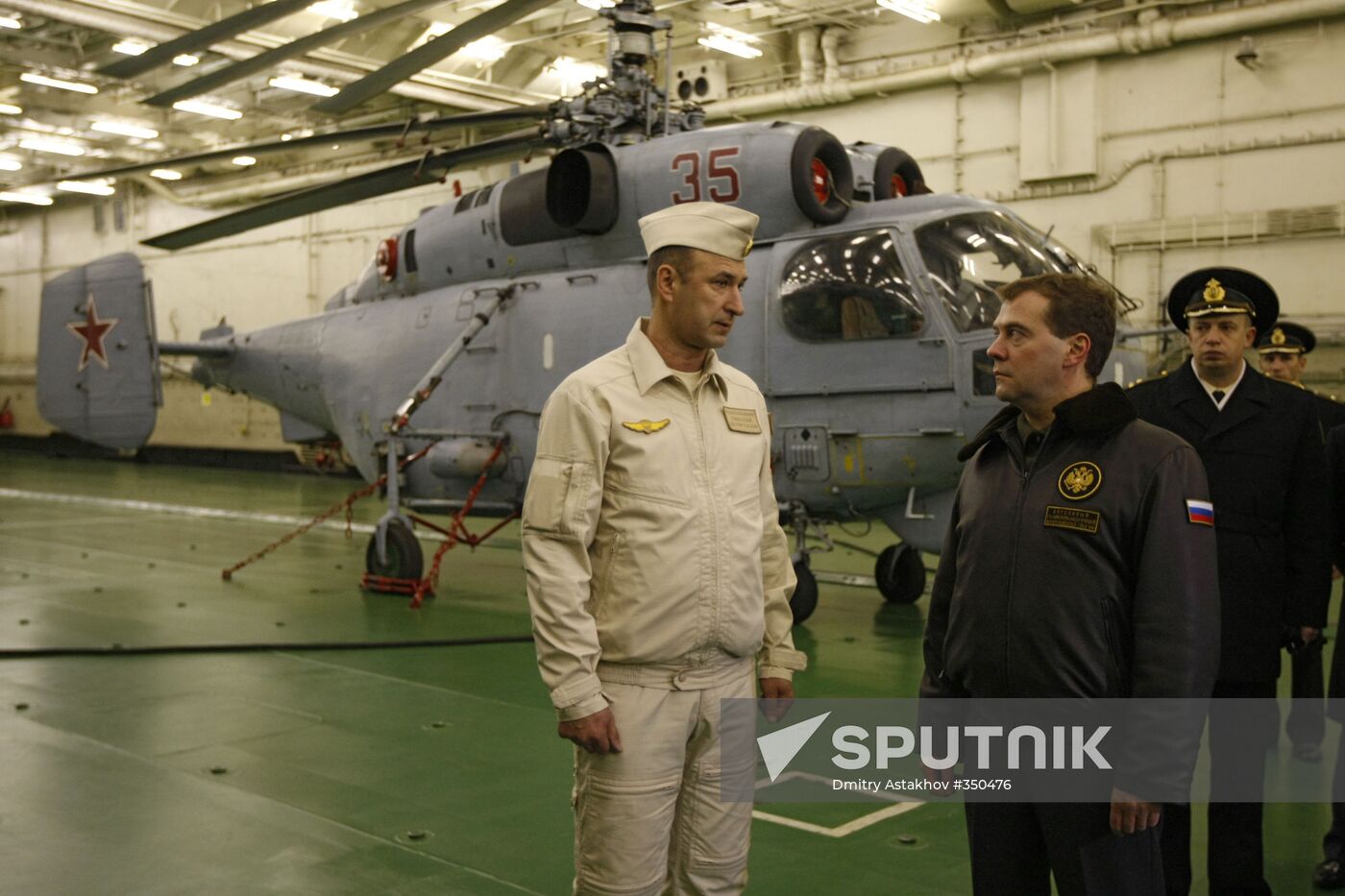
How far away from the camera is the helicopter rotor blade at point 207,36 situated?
22.9ft

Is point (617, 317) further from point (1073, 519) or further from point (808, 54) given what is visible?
point (808, 54)

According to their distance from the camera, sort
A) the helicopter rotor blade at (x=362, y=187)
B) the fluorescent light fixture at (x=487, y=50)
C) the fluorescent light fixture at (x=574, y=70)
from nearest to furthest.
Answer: the helicopter rotor blade at (x=362, y=187)
the fluorescent light fixture at (x=487, y=50)
the fluorescent light fixture at (x=574, y=70)

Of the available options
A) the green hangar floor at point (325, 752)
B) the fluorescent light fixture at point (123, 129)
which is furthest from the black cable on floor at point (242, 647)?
the fluorescent light fixture at point (123, 129)

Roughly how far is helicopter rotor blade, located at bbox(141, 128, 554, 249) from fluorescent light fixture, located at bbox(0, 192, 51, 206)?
60.7ft

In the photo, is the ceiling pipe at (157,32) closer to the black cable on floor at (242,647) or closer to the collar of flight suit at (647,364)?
the black cable on floor at (242,647)

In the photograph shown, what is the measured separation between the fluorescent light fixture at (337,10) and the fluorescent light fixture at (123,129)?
7.25m

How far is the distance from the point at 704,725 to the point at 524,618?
18.1ft

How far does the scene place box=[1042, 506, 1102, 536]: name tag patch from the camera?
232 cm

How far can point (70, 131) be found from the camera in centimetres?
2078

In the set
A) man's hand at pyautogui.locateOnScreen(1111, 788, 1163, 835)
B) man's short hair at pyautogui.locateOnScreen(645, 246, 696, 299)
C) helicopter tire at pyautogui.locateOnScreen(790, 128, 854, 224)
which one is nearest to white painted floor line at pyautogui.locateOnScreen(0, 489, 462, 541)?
helicopter tire at pyautogui.locateOnScreen(790, 128, 854, 224)

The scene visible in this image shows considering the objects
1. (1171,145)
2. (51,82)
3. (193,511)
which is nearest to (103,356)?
(193,511)

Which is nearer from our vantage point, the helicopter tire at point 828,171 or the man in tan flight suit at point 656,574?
the man in tan flight suit at point 656,574

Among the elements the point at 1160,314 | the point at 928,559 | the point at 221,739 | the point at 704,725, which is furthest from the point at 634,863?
the point at 1160,314

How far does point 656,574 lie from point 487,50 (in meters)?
14.6
